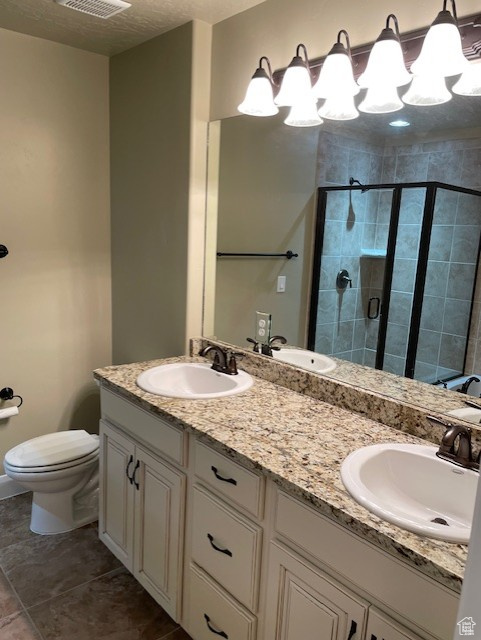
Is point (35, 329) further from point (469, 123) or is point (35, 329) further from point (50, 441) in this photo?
point (469, 123)

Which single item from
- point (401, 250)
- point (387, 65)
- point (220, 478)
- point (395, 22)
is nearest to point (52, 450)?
point (220, 478)

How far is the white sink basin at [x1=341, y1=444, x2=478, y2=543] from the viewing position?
4.17 ft

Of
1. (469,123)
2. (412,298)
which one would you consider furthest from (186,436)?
(469,123)

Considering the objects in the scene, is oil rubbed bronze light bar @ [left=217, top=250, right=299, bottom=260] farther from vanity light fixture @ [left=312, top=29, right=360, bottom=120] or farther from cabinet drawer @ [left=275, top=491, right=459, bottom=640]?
cabinet drawer @ [left=275, top=491, right=459, bottom=640]

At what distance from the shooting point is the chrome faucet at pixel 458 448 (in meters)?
1.31

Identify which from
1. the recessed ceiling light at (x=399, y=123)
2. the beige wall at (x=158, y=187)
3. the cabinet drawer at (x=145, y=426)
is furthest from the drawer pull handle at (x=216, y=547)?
the recessed ceiling light at (x=399, y=123)

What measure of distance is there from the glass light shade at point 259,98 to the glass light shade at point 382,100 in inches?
15.5

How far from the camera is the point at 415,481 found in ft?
4.52

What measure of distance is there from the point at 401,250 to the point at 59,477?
1.81m

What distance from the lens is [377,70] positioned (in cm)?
156

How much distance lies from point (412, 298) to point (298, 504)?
2.82 feet

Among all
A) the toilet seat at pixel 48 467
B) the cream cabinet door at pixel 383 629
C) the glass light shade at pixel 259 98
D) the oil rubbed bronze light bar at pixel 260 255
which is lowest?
the toilet seat at pixel 48 467

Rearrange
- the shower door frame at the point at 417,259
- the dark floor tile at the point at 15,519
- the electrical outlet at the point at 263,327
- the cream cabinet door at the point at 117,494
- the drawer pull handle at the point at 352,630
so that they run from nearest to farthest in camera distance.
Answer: the drawer pull handle at the point at 352,630 → the shower door frame at the point at 417,259 → the cream cabinet door at the point at 117,494 → the electrical outlet at the point at 263,327 → the dark floor tile at the point at 15,519

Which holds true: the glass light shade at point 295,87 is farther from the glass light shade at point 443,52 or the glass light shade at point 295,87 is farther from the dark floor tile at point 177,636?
the dark floor tile at point 177,636
